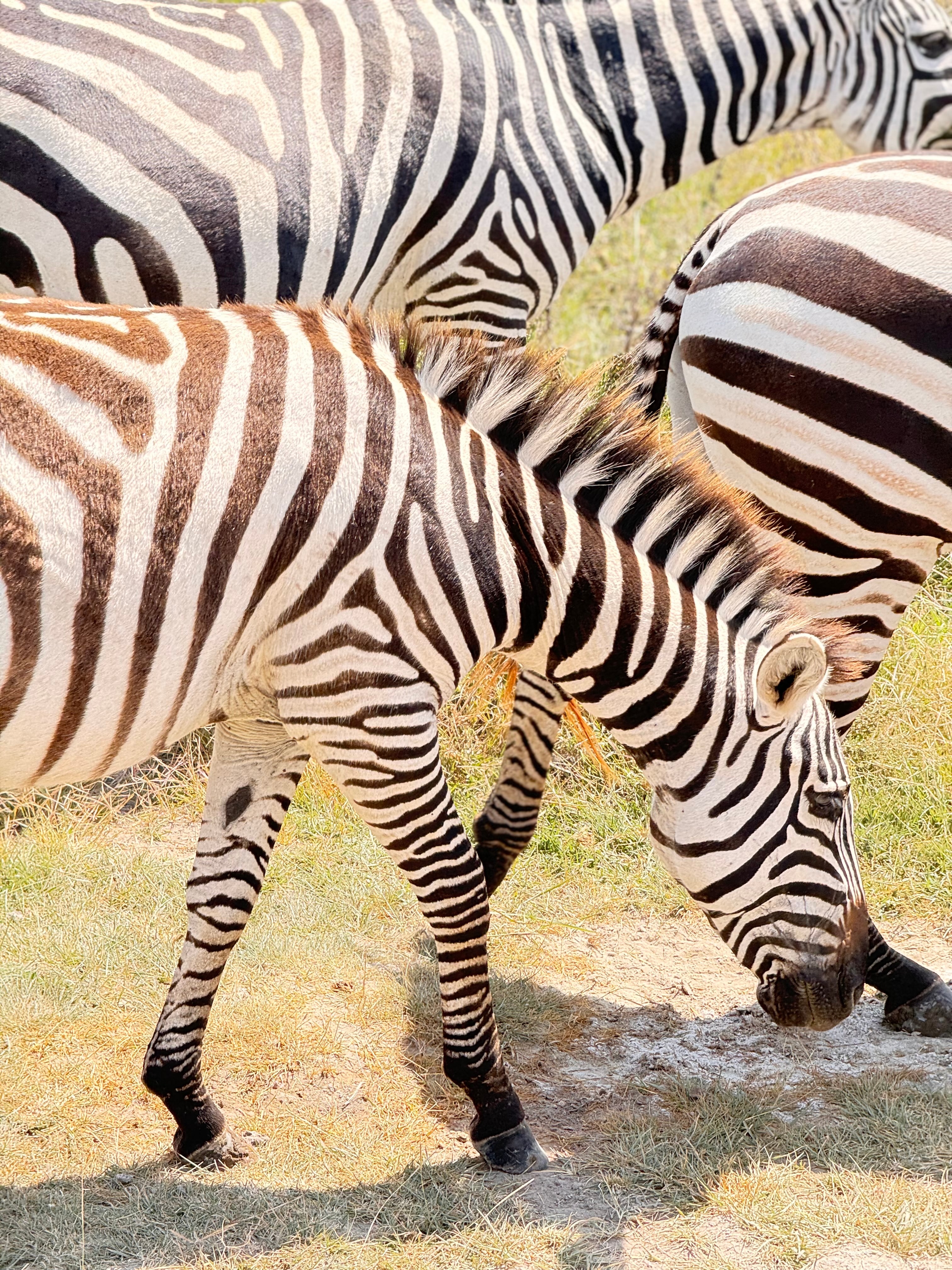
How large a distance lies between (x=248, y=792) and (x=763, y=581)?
1630 mm

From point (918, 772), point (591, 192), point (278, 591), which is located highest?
point (591, 192)

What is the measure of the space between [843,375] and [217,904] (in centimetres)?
254

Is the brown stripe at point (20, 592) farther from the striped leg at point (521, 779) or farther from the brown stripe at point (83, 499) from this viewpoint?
the striped leg at point (521, 779)

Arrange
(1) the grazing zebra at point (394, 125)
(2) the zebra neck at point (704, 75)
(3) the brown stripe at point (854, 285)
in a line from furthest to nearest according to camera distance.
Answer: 1. (2) the zebra neck at point (704, 75)
2. (1) the grazing zebra at point (394, 125)
3. (3) the brown stripe at point (854, 285)

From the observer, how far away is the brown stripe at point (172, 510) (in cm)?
337

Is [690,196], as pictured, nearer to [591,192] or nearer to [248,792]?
[591,192]

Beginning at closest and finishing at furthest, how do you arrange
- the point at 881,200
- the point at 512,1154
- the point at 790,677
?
the point at 790,677 < the point at 512,1154 < the point at 881,200

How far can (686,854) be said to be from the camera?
12.9ft

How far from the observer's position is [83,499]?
3.26 metres

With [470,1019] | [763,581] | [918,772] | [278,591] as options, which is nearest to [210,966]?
[470,1019]

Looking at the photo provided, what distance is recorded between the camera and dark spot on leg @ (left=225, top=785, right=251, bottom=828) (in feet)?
13.4

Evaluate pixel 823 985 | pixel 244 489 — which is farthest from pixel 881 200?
pixel 823 985

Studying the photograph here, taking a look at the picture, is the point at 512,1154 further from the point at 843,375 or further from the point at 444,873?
the point at 843,375

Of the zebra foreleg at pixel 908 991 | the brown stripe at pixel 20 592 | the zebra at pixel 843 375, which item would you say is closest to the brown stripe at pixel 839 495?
the zebra at pixel 843 375
